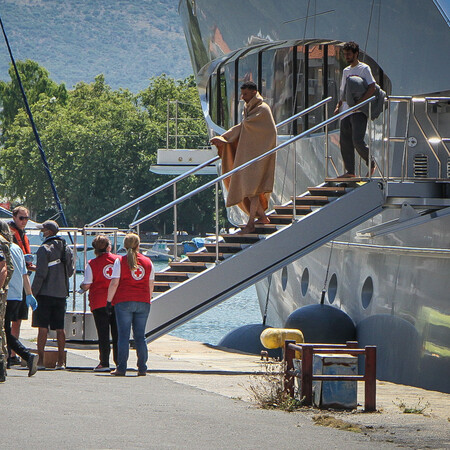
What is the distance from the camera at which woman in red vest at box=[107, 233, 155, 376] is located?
36.6ft

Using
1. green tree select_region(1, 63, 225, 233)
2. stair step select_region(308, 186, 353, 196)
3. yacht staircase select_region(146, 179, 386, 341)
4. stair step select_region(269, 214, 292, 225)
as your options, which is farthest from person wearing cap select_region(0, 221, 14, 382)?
green tree select_region(1, 63, 225, 233)

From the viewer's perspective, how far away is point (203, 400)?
9.55m

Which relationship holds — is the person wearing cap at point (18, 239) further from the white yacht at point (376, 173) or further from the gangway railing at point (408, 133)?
the gangway railing at point (408, 133)

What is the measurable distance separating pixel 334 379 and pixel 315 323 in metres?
6.50

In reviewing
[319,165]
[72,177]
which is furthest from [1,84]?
[319,165]

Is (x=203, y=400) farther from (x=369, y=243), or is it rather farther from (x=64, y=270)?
(x=369, y=243)

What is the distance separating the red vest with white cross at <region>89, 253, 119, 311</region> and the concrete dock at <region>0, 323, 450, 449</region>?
716mm

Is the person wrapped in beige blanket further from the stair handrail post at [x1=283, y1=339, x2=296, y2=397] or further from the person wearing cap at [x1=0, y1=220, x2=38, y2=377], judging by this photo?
the stair handrail post at [x1=283, y1=339, x2=296, y2=397]

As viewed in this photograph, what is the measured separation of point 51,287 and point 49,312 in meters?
0.26

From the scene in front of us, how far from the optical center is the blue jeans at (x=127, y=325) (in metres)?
11.2

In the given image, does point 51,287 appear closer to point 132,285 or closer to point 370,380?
point 132,285

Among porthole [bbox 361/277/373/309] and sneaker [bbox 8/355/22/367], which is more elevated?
porthole [bbox 361/277/373/309]

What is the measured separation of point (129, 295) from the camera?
36.6ft

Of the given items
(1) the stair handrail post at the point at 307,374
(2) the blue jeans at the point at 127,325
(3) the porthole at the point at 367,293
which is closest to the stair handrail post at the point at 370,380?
(1) the stair handrail post at the point at 307,374
